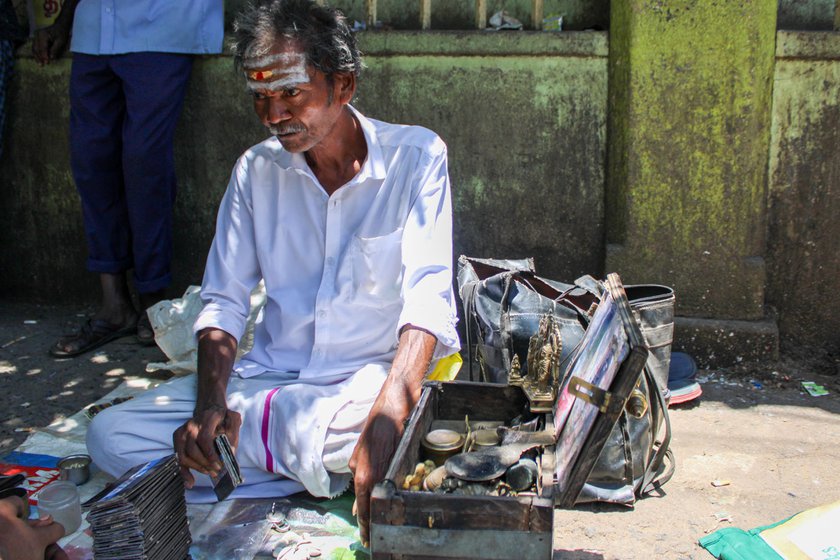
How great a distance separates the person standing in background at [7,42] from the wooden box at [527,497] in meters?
3.33

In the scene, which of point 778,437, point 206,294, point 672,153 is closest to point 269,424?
point 206,294

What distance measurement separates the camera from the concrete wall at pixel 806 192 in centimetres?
380

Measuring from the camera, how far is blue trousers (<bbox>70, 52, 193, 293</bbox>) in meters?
3.96

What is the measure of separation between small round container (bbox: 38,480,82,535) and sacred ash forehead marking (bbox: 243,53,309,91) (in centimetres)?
134

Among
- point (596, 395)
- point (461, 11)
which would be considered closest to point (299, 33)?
point (596, 395)

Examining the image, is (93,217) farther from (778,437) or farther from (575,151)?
(778,437)

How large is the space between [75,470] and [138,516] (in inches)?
33.7

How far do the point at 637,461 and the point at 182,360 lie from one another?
2019mm

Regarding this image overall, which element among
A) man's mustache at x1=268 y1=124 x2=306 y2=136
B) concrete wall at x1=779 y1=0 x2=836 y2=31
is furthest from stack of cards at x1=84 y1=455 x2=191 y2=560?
concrete wall at x1=779 y1=0 x2=836 y2=31

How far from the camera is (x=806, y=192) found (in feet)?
12.7

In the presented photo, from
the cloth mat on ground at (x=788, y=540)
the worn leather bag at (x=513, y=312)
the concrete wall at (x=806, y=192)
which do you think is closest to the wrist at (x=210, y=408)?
the worn leather bag at (x=513, y=312)

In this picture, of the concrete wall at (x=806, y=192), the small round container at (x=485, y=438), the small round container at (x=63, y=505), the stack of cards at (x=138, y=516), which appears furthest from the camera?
the concrete wall at (x=806, y=192)

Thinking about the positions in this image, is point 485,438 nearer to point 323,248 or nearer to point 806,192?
point 323,248

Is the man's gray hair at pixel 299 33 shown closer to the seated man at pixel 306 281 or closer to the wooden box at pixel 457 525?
the seated man at pixel 306 281
